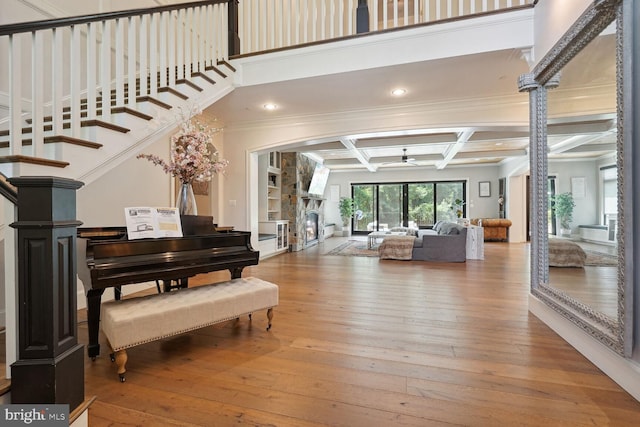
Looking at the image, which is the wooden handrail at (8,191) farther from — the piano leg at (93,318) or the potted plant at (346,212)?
the potted plant at (346,212)

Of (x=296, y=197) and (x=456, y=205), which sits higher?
(x=296, y=197)

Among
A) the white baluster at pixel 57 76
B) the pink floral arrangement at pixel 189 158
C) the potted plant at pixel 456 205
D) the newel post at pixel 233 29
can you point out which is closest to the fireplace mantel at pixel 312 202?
the newel post at pixel 233 29

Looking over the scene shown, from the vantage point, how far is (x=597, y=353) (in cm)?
192

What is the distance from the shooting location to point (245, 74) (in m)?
3.92

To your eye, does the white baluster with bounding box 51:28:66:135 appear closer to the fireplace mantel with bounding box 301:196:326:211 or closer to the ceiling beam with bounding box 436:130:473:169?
the ceiling beam with bounding box 436:130:473:169

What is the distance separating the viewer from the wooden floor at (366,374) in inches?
58.0

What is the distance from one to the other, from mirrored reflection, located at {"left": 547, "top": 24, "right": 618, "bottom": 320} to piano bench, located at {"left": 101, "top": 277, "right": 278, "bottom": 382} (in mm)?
2377

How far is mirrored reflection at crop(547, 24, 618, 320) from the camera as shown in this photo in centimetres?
184

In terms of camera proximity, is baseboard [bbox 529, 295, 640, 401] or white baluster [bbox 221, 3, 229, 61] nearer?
baseboard [bbox 529, 295, 640, 401]

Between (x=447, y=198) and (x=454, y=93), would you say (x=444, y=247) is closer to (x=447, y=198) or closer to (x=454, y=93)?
(x=454, y=93)

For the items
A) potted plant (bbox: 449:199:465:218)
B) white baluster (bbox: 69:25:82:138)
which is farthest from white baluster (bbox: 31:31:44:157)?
potted plant (bbox: 449:199:465:218)

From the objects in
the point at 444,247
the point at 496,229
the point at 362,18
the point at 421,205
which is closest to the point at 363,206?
the point at 421,205

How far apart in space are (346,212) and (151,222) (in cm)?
932

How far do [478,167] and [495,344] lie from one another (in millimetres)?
9767
